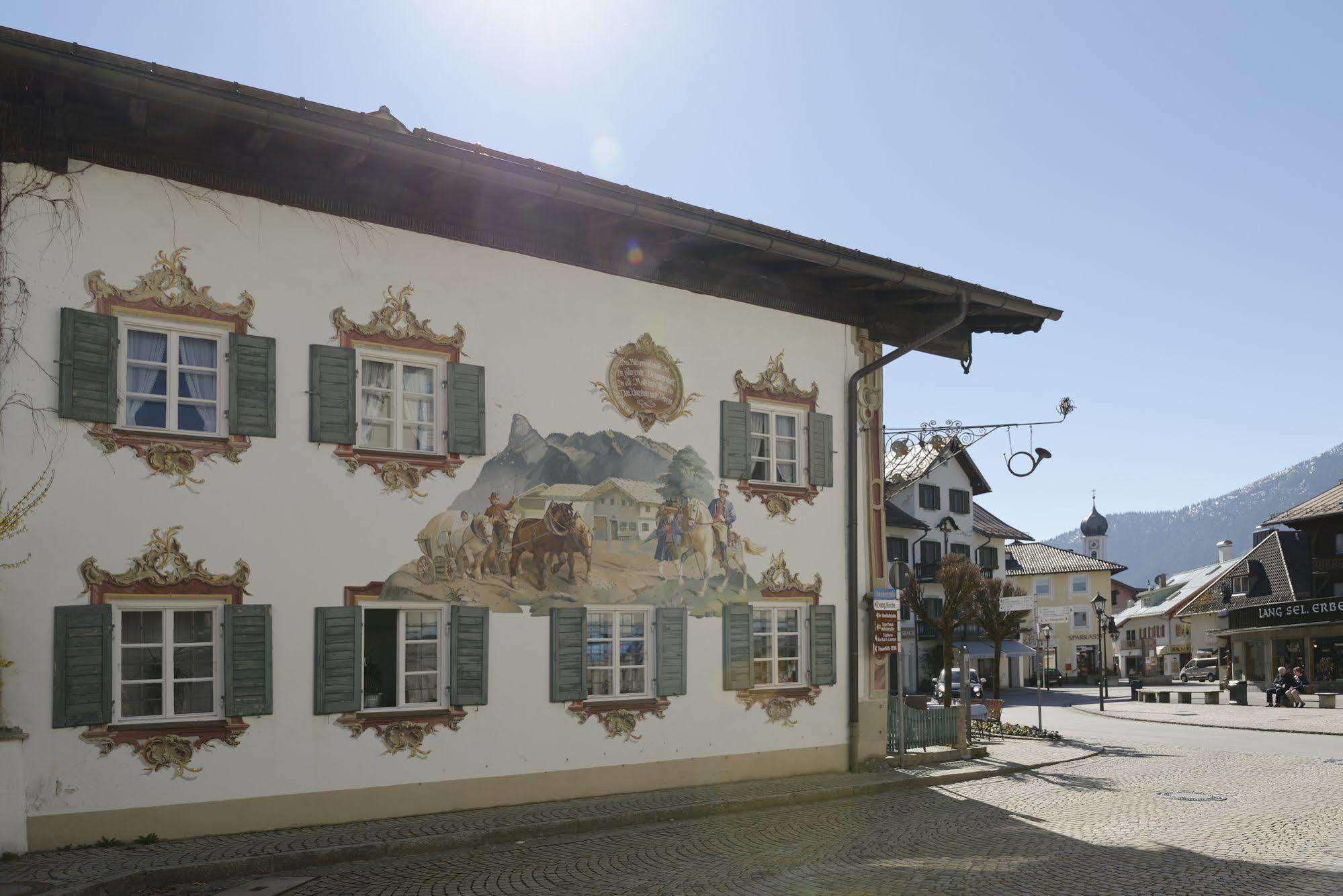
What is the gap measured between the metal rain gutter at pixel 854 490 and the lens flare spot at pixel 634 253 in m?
4.36

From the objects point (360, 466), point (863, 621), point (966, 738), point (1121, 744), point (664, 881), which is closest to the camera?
point (664, 881)

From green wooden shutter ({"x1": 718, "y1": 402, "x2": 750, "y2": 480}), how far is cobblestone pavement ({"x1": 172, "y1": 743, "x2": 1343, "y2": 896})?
4.76 metres

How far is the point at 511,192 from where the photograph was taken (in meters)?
15.0

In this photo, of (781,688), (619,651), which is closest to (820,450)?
(781,688)

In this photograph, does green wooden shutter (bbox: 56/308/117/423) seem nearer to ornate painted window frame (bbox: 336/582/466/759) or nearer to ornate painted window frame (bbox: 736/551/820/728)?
ornate painted window frame (bbox: 336/582/466/759)

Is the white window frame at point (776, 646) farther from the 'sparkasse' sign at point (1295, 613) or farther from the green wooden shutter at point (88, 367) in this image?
the 'sparkasse' sign at point (1295, 613)

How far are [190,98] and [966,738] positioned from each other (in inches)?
646

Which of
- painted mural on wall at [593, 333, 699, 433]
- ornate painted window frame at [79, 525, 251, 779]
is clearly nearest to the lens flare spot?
painted mural on wall at [593, 333, 699, 433]

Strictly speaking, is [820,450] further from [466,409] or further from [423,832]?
[423,832]

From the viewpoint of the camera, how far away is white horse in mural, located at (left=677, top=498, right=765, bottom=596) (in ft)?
56.0

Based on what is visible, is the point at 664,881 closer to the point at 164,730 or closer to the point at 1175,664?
the point at 164,730

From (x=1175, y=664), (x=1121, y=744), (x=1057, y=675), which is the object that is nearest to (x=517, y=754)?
(x=1121, y=744)

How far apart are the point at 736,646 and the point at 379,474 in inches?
235

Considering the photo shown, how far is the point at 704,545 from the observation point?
56.5 ft
